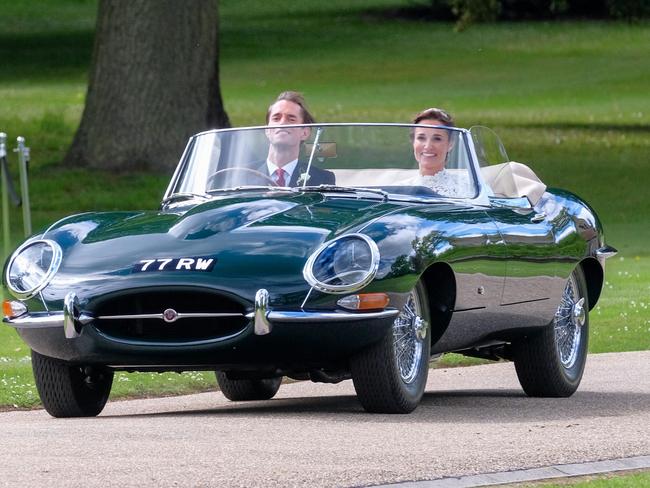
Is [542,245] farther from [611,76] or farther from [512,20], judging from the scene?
[512,20]

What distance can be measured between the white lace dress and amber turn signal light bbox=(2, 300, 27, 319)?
213 centimetres

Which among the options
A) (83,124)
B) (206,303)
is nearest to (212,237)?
(206,303)

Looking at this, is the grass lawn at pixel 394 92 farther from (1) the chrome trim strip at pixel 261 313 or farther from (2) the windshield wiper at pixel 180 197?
(1) the chrome trim strip at pixel 261 313

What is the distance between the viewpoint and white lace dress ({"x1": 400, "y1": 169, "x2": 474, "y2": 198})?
378 inches

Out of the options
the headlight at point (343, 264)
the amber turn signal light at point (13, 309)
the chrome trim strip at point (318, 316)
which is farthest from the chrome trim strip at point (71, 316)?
the headlight at point (343, 264)

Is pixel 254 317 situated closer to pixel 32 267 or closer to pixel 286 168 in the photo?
pixel 32 267

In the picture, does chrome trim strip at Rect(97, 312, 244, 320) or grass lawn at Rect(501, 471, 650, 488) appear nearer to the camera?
grass lawn at Rect(501, 471, 650, 488)

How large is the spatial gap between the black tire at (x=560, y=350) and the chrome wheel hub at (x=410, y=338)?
1.48m

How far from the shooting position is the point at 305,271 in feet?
26.9

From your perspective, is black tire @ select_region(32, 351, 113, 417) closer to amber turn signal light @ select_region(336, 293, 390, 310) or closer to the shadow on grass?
amber turn signal light @ select_region(336, 293, 390, 310)

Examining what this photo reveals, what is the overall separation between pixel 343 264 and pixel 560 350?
2.50m

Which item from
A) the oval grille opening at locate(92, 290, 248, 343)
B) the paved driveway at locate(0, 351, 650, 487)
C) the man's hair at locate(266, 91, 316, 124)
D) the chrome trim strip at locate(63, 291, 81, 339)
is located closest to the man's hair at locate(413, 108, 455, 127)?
the man's hair at locate(266, 91, 316, 124)

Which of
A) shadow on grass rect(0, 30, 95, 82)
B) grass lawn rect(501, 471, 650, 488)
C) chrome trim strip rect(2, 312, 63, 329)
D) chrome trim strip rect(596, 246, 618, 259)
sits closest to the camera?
grass lawn rect(501, 471, 650, 488)

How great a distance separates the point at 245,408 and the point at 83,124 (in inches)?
747
